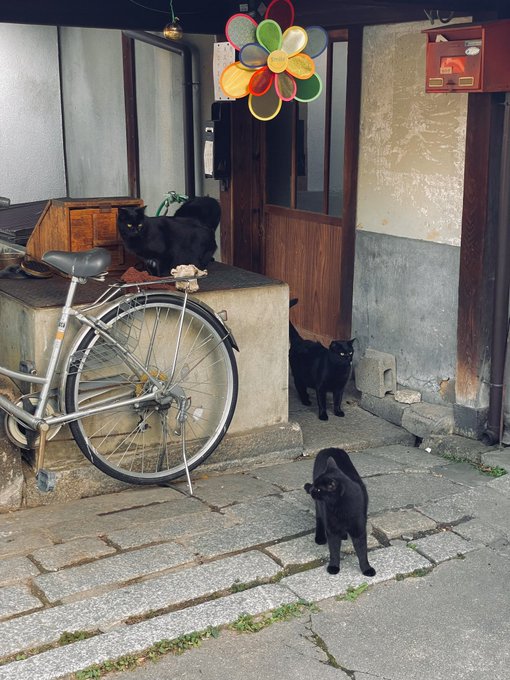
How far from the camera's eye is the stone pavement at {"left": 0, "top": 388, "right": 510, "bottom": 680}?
412 cm

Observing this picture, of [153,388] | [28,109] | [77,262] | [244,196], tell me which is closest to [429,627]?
[153,388]

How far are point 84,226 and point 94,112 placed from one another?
6414 millimetres

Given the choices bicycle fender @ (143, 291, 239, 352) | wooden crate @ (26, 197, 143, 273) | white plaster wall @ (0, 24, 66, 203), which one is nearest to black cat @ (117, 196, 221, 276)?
wooden crate @ (26, 197, 143, 273)

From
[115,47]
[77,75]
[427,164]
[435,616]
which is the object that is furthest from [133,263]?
[77,75]

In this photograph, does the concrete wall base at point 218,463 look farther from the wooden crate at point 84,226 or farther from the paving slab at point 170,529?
the wooden crate at point 84,226

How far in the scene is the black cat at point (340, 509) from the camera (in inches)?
187

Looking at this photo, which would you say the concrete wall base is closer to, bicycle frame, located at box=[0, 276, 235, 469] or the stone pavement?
the stone pavement

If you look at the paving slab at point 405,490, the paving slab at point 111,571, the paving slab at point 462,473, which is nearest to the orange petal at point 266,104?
the paving slab at point 405,490

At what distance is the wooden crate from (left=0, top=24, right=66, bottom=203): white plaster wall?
7089 mm

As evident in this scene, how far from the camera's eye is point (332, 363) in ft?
23.7

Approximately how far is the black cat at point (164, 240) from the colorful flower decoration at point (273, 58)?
943 mm

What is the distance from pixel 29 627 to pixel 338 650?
4.66 ft

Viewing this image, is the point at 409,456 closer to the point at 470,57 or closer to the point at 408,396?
the point at 408,396

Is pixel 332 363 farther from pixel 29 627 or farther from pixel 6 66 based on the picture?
pixel 6 66
